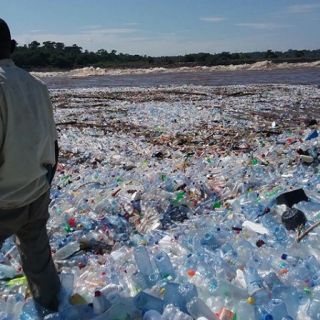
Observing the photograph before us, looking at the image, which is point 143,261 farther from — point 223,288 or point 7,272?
point 7,272

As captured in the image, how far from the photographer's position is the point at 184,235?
13.6ft

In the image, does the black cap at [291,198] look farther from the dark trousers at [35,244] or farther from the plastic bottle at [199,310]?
the dark trousers at [35,244]

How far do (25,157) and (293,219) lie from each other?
100 inches

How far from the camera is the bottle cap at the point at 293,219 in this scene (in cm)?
389

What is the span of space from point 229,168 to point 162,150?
2647mm

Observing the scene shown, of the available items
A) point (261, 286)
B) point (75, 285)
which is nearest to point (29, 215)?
point (75, 285)

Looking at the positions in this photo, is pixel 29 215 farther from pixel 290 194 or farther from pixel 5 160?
pixel 290 194

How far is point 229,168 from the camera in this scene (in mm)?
6320

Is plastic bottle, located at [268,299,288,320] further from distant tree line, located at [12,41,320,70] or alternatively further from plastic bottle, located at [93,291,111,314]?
distant tree line, located at [12,41,320,70]

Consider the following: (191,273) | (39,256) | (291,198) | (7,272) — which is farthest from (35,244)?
(291,198)

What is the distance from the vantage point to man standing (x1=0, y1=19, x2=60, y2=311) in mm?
2320

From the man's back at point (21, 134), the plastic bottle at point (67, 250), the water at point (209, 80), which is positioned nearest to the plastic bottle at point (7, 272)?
the plastic bottle at point (67, 250)

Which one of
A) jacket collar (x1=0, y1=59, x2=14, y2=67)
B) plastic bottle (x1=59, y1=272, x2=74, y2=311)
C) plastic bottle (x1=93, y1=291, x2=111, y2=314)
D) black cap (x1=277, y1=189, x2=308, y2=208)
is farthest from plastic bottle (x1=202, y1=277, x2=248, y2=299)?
jacket collar (x1=0, y1=59, x2=14, y2=67)

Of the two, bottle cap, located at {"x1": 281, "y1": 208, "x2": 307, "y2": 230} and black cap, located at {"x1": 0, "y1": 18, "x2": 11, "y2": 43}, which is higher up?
black cap, located at {"x1": 0, "y1": 18, "x2": 11, "y2": 43}
